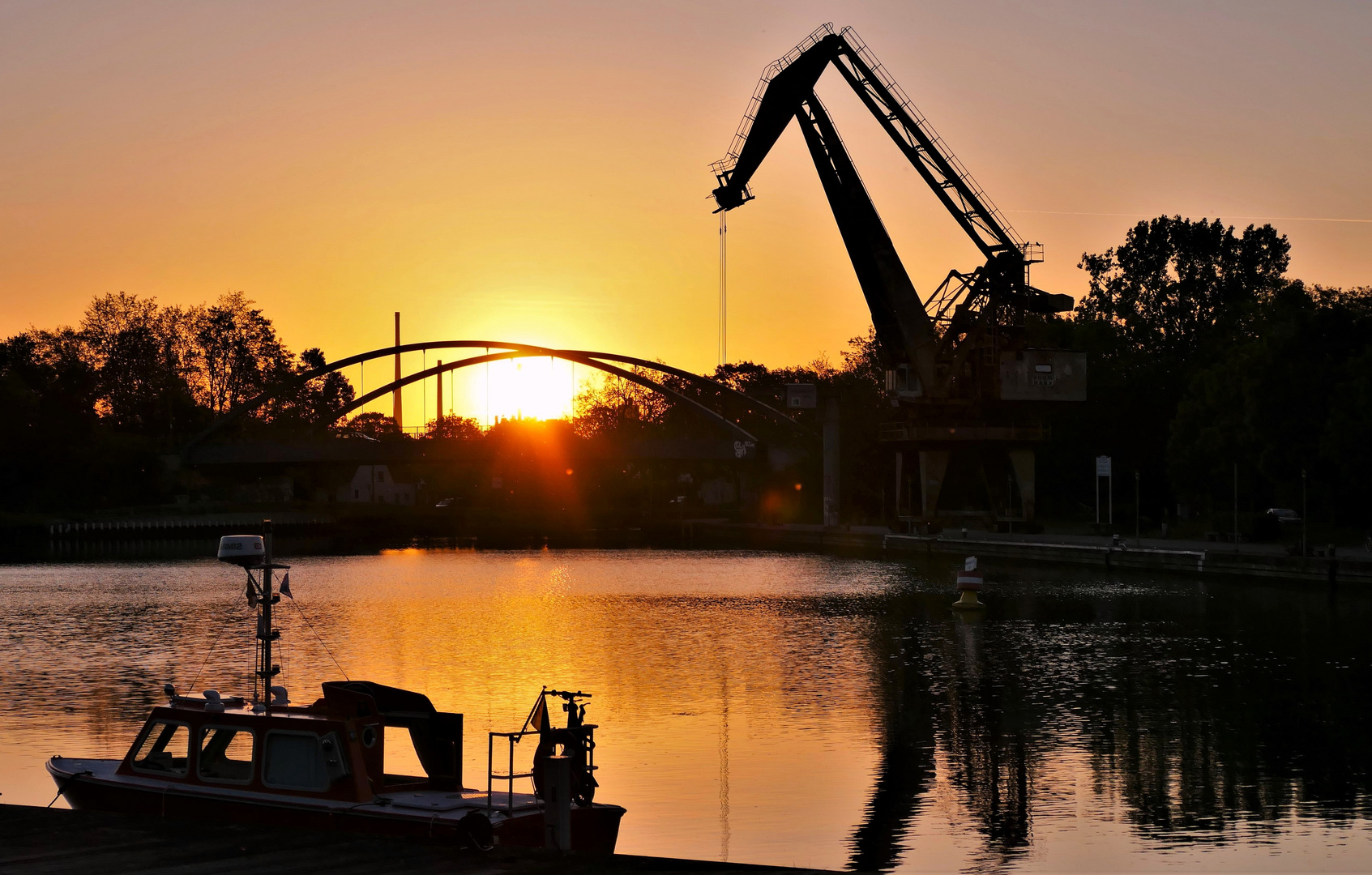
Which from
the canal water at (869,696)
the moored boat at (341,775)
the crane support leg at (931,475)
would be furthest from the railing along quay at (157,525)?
the moored boat at (341,775)

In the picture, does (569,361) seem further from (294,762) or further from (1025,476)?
(294,762)

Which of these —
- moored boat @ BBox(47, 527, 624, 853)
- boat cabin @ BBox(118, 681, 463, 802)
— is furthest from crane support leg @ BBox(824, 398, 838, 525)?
boat cabin @ BBox(118, 681, 463, 802)

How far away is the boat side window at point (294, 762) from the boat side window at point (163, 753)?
1323 mm

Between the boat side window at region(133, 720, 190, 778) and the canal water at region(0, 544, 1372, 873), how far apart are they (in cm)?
529

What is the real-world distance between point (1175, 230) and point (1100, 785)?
135 meters

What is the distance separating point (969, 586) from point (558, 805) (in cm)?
3911

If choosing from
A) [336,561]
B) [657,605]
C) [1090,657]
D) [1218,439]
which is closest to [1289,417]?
[1218,439]

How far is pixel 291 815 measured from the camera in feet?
57.1

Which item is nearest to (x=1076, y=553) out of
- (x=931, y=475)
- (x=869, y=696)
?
(x=931, y=475)

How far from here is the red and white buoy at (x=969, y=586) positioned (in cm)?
5334

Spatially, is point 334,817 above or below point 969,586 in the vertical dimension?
below

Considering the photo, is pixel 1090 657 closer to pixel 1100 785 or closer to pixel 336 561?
pixel 1100 785

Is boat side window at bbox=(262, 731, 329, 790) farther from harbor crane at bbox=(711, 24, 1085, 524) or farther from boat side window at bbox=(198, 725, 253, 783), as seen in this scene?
harbor crane at bbox=(711, 24, 1085, 524)

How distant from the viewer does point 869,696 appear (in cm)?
3384
